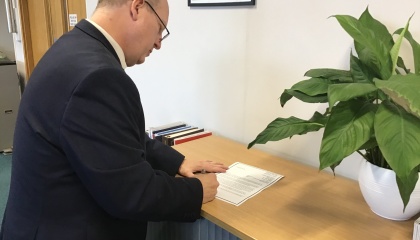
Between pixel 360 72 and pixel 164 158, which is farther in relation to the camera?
pixel 164 158

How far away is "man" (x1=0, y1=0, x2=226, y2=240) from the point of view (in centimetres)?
92

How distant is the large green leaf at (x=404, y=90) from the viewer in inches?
30.8

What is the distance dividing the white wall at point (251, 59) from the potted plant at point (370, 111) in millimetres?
278

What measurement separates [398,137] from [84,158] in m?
0.75

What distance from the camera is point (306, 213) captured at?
1.13m

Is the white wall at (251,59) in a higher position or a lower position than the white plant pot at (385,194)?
higher

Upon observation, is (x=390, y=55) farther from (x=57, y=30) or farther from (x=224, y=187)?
(x=57, y=30)

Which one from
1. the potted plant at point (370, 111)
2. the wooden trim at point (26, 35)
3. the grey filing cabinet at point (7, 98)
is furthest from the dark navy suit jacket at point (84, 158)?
the grey filing cabinet at point (7, 98)

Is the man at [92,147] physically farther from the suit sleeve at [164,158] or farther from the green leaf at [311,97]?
the green leaf at [311,97]

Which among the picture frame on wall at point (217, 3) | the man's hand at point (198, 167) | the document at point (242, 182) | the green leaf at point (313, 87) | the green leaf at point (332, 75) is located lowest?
the document at point (242, 182)

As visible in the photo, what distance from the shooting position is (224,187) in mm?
1318

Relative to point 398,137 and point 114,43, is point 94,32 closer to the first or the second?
Answer: point 114,43

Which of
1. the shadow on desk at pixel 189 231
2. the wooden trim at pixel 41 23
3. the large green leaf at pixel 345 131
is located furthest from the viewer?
the wooden trim at pixel 41 23

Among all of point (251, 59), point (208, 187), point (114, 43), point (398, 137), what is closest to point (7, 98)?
point (251, 59)
